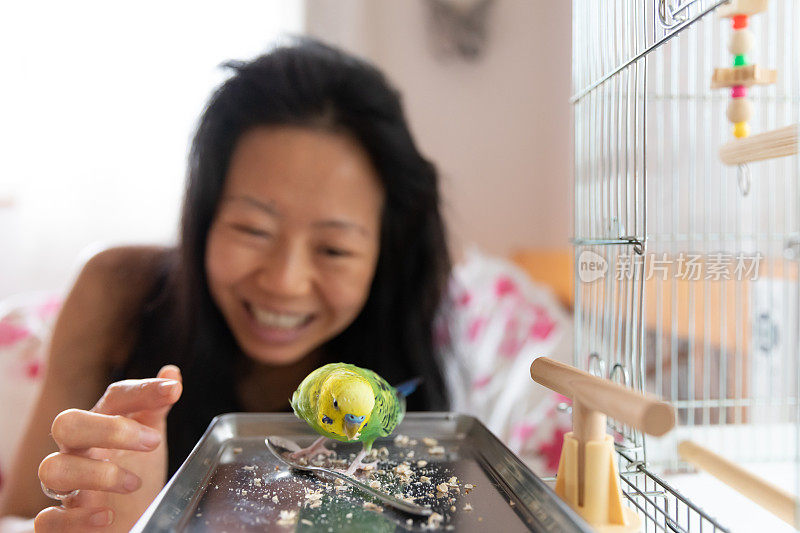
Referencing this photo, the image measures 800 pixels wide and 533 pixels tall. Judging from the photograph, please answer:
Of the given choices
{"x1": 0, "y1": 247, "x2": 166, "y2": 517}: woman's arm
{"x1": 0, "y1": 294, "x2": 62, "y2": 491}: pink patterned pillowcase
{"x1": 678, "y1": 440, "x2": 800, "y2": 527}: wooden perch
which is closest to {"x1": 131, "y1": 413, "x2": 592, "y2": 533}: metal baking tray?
{"x1": 678, "y1": 440, "x2": 800, "y2": 527}: wooden perch

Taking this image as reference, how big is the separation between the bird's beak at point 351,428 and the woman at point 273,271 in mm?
424

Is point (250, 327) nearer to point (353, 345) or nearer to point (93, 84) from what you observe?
Answer: point (353, 345)

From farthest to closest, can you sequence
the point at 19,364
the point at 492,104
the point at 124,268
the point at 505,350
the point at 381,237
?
the point at 492,104
the point at 505,350
the point at 19,364
the point at 124,268
the point at 381,237

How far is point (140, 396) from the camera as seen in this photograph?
0.51m

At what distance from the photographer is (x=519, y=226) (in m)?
2.16

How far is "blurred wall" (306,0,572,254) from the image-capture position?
2.05m

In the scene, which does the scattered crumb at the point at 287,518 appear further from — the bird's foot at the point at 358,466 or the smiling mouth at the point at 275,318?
the smiling mouth at the point at 275,318

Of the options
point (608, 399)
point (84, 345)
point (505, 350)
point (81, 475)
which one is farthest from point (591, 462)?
point (505, 350)

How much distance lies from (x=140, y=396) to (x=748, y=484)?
45 centimetres

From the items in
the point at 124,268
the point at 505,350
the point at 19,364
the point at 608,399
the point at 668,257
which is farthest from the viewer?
the point at 505,350

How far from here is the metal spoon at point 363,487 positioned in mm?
388

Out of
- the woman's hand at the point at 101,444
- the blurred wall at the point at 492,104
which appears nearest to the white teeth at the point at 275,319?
the woman's hand at the point at 101,444

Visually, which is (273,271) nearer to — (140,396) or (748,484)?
(140,396)

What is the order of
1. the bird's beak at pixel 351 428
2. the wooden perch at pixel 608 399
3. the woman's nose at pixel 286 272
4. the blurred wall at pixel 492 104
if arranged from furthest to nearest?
the blurred wall at pixel 492 104
the woman's nose at pixel 286 272
the bird's beak at pixel 351 428
the wooden perch at pixel 608 399
